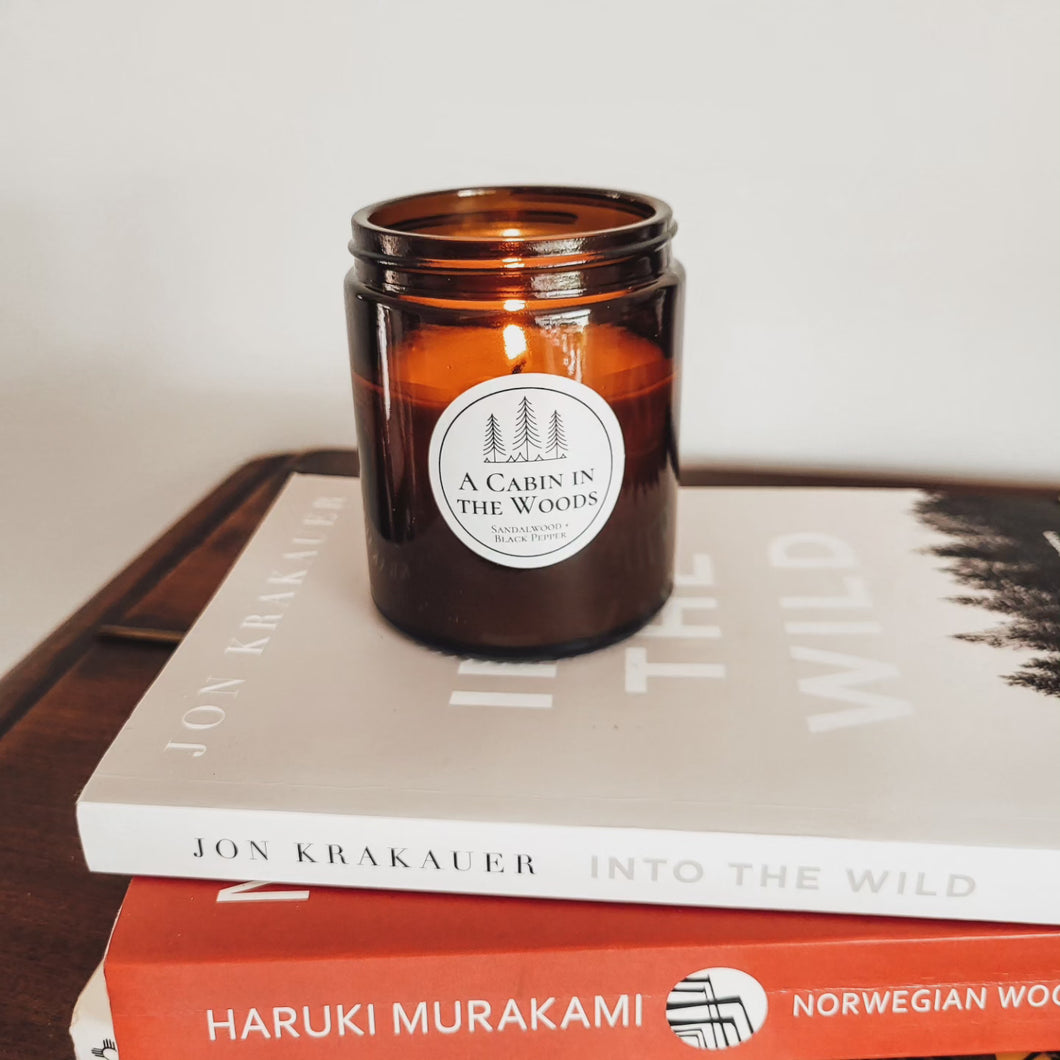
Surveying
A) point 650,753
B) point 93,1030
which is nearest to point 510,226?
point 650,753

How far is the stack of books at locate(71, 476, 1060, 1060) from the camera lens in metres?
0.31

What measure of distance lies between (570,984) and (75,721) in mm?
263

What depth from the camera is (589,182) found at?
57cm

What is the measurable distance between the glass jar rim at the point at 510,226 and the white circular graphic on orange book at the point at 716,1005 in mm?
225

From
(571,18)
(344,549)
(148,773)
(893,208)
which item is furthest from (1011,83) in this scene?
(148,773)

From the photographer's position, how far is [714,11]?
20.6 inches

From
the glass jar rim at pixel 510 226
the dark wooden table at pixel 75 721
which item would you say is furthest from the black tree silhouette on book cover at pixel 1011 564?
the glass jar rim at pixel 510 226

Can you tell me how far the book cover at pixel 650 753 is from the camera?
1.02 ft

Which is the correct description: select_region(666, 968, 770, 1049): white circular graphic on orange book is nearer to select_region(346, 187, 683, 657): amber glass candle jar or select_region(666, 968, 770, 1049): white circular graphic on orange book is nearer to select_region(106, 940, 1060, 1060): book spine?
select_region(106, 940, 1060, 1060): book spine

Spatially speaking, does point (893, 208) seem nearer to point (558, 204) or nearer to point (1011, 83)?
point (1011, 83)

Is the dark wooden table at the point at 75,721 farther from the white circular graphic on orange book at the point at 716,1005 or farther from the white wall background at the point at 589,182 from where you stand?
the white circular graphic on orange book at the point at 716,1005

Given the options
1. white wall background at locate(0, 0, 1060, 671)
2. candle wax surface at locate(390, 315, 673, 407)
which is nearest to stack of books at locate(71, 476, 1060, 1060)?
candle wax surface at locate(390, 315, 673, 407)

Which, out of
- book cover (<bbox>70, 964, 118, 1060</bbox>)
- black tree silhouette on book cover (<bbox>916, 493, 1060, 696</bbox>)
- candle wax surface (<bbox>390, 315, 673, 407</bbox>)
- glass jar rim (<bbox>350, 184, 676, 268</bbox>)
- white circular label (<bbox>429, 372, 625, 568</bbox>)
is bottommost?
book cover (<bbox>70, 964, 118, 1060</bbox>)

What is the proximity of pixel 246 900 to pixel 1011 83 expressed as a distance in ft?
1.68
